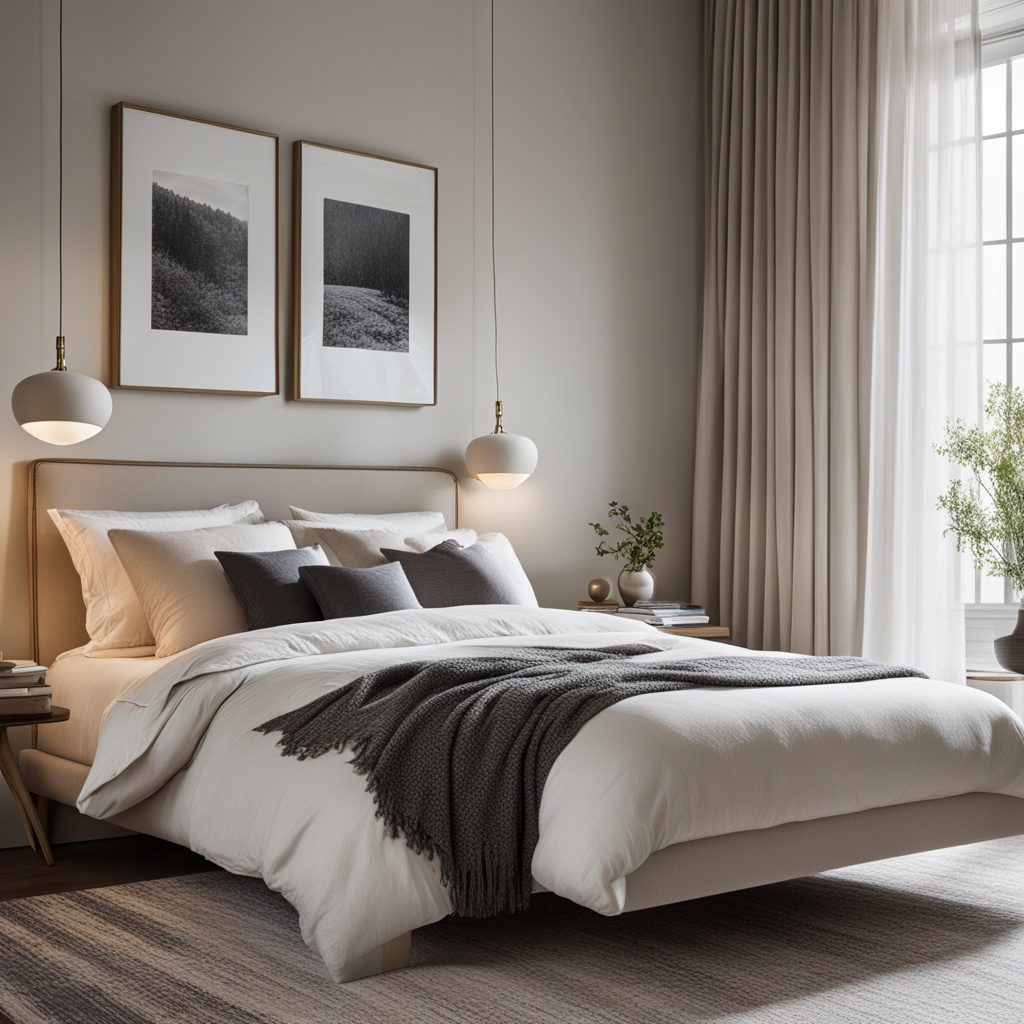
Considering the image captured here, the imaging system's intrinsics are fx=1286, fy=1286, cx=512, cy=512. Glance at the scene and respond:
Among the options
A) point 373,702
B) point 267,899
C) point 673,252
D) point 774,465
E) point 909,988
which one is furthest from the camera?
point 673,252

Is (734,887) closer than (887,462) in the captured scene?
Yes

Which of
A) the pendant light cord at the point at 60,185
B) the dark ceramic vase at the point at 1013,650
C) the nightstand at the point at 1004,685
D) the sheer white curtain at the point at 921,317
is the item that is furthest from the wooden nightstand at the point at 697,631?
the pendant light cord at the point at 60,185

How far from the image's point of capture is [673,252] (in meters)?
6.06

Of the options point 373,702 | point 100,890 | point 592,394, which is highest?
point 592,394

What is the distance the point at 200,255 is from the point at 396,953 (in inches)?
108

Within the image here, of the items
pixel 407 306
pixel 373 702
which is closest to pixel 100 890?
pixel 373 702

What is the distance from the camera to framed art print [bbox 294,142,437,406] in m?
4.85

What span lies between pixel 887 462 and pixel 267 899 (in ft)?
10.4

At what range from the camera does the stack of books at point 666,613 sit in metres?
5.20

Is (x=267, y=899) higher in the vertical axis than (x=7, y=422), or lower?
lower

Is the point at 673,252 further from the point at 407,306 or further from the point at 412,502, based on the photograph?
the point at 412,502

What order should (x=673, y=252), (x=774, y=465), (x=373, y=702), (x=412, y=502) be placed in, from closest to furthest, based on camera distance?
(x=373, y=702) < (x=412, y=502) < (x=774, y=465) < (x=673, y=252)

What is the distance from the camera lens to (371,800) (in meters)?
2.69

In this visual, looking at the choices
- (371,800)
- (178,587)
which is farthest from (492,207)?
(371,800)
